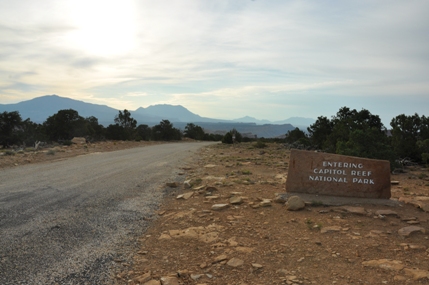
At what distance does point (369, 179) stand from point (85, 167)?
11992 millimetres

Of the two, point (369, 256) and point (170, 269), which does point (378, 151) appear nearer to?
point (369, 256)

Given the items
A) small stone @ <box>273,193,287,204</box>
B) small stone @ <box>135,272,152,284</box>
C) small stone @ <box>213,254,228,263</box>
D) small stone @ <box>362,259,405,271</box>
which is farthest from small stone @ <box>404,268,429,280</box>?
small stone @ <box>273,193,287,204</box>

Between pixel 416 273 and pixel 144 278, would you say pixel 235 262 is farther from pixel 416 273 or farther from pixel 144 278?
pixel 416 273

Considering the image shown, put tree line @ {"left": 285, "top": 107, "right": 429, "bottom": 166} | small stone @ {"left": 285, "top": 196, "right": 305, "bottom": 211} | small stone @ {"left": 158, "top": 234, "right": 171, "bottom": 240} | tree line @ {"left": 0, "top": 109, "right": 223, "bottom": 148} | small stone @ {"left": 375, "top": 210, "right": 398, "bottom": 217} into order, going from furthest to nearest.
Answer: tree line @ {"left": 0, "top": 109, "right": 223, "bottom": 148} → tree line @ {"left": 285, "top": 107, "right": 429, "bottom": 166} → small stone @ {"left": 285, "top": 196, "right": 305, "bottom": 211} → small stone @ {"left": 375, "top": 210, "right": 398, "bottom": 217} → small stone @ {"left": 158, "top": 234, "right": 171, "bottom": 240}

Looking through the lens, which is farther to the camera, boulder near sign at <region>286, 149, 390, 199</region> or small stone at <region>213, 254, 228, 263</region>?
boulder near sign at <region>286, 149, 390, 199</region>

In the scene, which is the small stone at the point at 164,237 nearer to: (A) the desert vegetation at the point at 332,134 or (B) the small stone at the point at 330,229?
(B) the small stone at the point at 330,229

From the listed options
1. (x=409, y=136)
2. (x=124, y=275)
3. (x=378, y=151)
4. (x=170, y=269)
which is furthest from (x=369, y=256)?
(x=409, y=136)

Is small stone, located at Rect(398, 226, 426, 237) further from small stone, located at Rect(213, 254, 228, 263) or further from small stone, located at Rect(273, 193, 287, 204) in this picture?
small stone, located at Rect(213, 254, 228, 263)

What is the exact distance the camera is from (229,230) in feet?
20.2

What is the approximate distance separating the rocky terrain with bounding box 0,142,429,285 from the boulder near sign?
45 centimetres

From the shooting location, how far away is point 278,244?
5.32 metres

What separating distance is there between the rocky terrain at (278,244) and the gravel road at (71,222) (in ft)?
1.63

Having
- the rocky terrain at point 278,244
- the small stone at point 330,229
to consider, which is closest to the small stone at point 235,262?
the rocky terrain at point 278,244

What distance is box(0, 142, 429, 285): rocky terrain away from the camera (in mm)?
4289
